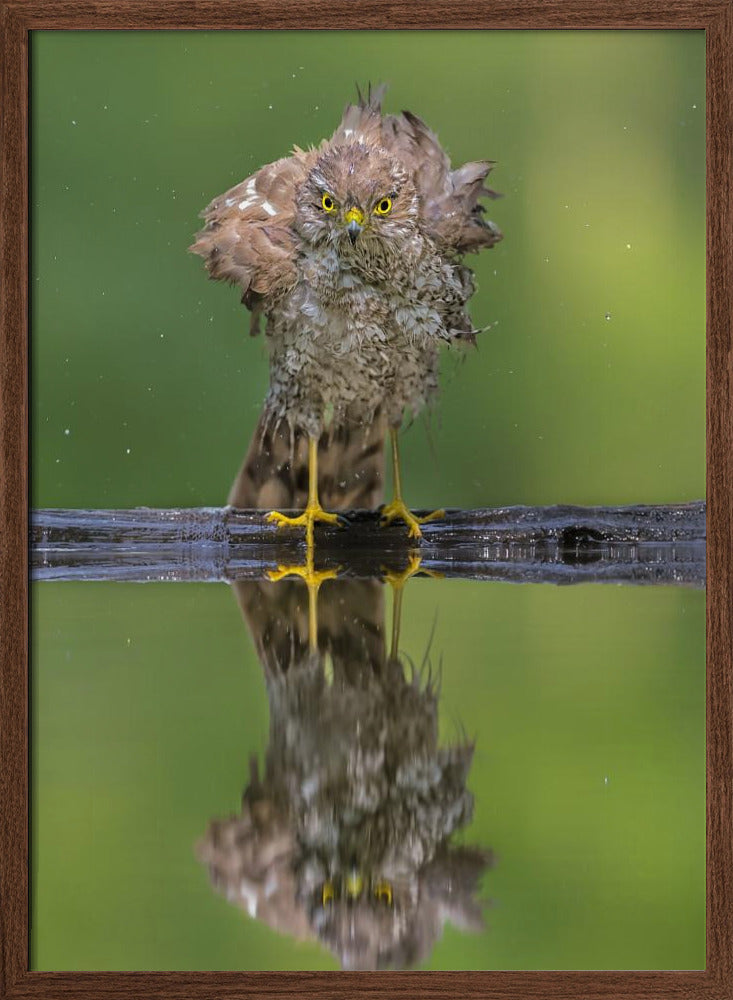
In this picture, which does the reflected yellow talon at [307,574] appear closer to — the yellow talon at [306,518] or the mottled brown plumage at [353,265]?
the yellow talon at [306,518]

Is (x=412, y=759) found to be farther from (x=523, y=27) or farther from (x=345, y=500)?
(x=523, y=27)

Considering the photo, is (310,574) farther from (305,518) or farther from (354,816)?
(354,816)

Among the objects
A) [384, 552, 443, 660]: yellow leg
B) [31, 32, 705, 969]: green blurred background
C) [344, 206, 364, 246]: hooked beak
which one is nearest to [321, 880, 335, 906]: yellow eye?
[31, 32, 705, 969]: green blurred background

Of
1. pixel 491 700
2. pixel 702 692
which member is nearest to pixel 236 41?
pixel 491 700

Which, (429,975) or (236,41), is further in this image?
(236,41)

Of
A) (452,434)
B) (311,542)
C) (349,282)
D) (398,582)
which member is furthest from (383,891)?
(349,282)

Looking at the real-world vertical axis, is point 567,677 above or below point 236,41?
below

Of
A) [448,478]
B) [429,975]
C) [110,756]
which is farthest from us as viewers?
[448,478]

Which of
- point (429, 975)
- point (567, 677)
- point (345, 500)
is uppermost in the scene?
point (345, 500)
